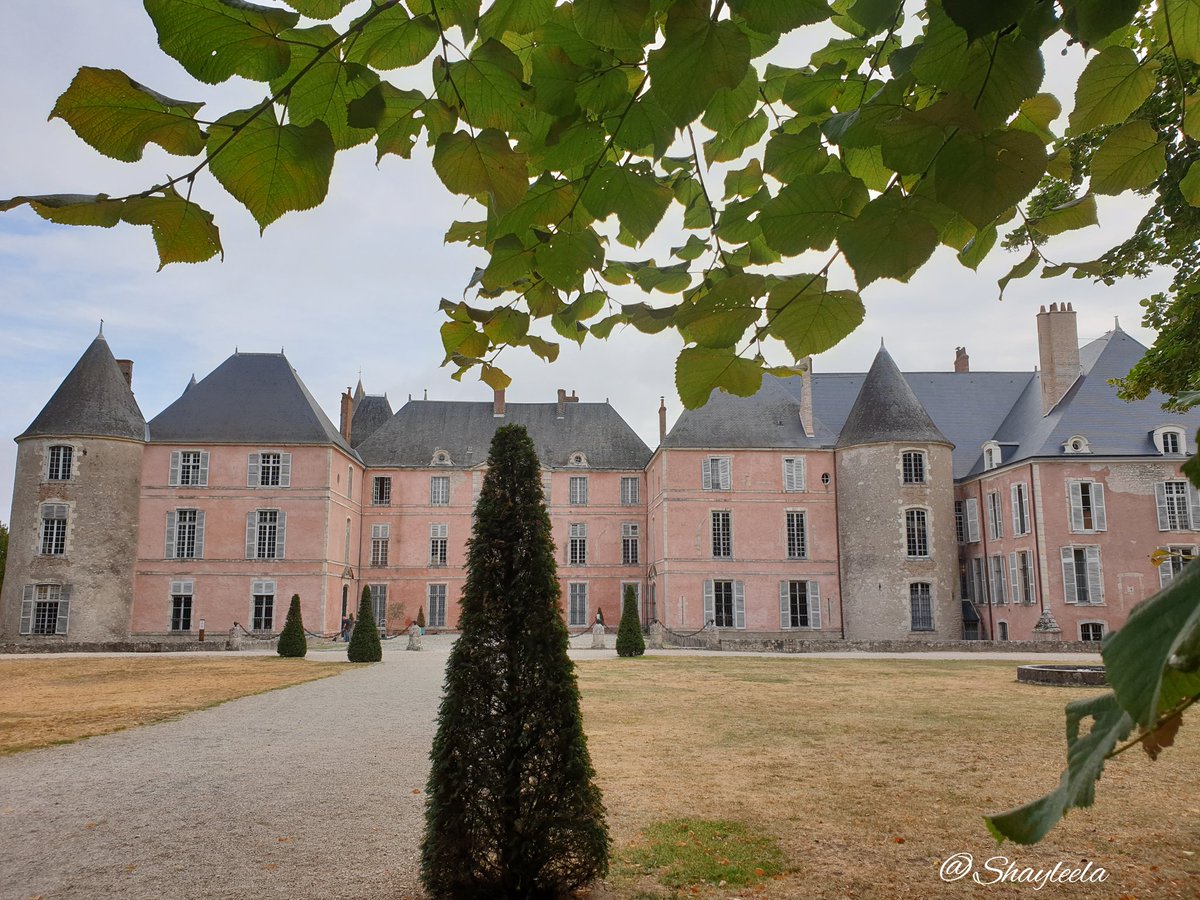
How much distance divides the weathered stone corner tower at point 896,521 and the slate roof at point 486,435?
10.9 metres

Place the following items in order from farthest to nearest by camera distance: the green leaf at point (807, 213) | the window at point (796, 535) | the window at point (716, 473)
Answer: the window at point (716, 473) < the window at point (796, 535) < the green leaf at point (807, 213)

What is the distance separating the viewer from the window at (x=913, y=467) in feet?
102

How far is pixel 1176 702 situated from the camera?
2.65 ft

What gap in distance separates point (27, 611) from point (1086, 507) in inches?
1425

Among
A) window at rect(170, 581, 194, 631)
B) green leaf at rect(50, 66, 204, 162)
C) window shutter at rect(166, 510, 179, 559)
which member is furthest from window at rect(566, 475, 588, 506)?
green leaf at rect(50, 66, 204, 162)

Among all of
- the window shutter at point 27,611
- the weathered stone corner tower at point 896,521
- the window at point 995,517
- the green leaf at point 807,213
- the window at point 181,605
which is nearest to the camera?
the green leaf at point 807,213

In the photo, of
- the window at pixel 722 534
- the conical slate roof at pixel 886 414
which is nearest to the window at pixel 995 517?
the conical slate roof at pixel 886 414

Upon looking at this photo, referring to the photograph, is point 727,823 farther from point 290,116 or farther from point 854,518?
point 854,518

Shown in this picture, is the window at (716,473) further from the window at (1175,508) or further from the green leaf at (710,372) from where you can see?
the green leaf at (710,372)

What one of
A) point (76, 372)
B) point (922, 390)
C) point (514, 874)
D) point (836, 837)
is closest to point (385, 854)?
point (514, 874)

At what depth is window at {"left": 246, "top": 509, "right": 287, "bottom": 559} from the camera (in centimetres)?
3278

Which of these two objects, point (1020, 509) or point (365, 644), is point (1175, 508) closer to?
point (1020, 509)

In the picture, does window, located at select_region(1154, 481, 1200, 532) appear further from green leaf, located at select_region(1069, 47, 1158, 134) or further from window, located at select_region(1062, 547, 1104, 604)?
green leaf, located at select_region(1069, 47, 1158, 134)

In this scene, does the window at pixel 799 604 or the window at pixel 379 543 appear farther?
the window at pixel 379 543
